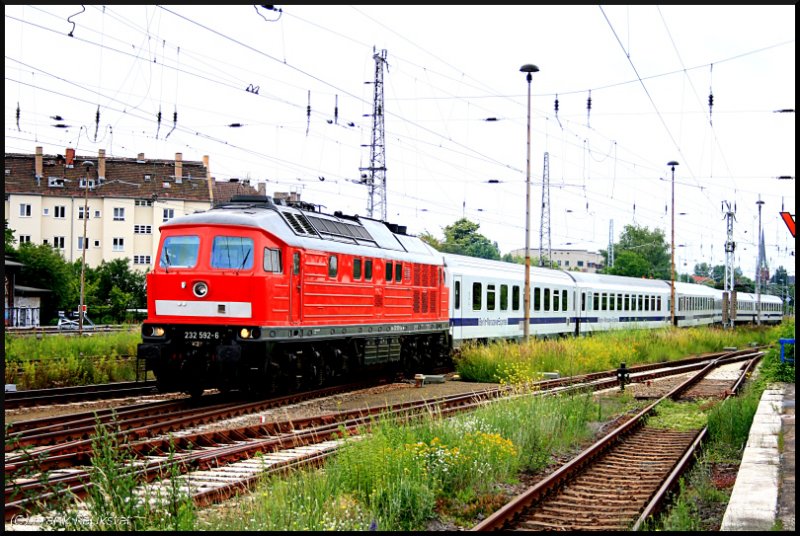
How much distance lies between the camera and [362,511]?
8.73m

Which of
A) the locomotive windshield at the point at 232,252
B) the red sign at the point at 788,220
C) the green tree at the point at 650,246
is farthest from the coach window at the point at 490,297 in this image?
the green tree at the point at 650,246

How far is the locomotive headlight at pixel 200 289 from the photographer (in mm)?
16875

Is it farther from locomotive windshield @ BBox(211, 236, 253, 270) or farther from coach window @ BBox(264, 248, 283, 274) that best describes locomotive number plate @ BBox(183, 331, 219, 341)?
coach window @ BBox(264, 248, 283, 274)

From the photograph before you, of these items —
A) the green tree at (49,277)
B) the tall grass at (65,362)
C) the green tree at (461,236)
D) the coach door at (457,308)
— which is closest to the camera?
the tall grass at (65,362)

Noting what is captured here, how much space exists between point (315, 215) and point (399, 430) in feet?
29.0

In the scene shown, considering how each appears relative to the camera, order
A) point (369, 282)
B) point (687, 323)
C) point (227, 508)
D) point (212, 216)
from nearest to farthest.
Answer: point (227, 508)
point (212, 216)
point (369, 282)
point (687, 323)

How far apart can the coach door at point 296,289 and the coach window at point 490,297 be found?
45.2 ft

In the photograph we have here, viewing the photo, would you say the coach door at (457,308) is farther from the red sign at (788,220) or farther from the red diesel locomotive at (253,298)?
the red sign at (788,220)

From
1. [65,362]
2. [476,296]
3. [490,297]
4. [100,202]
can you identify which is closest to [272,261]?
[65,362]

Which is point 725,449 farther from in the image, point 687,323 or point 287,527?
point 687,323

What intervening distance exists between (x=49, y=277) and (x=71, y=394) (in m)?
39.0

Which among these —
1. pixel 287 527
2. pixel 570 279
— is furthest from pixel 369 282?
pixel 570 279

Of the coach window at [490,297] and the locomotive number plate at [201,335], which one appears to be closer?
the locomotive number plate at [201,335]

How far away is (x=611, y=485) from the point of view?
1114 centimetres
